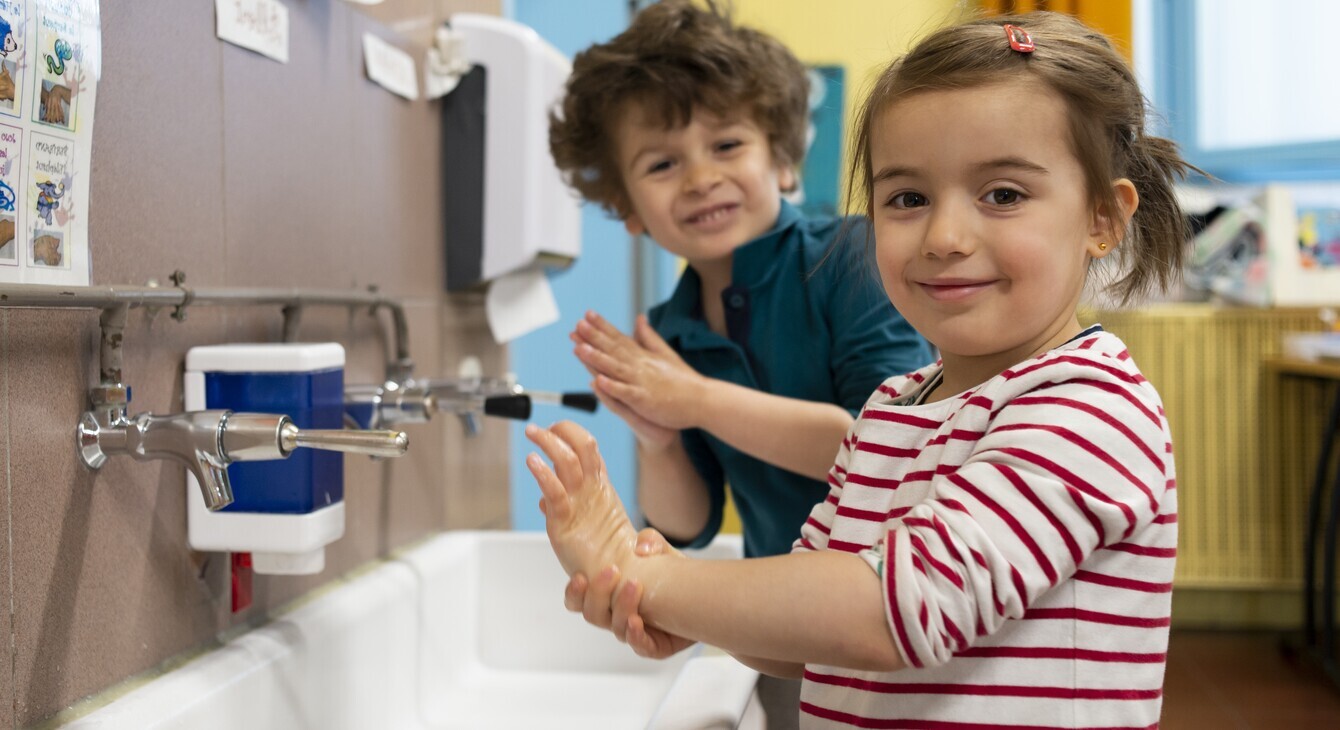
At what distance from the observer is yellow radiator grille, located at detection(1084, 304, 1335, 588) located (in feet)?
9.23

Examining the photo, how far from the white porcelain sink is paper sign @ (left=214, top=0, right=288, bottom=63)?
486 millimetres

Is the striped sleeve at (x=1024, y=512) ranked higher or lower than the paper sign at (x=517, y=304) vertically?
lower

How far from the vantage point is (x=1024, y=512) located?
21.3 inches

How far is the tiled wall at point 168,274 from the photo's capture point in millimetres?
684

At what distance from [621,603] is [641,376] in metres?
0.40

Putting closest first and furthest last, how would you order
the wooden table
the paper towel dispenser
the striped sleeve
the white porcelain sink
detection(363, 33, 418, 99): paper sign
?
the striped sleeve < the white porcelain sink < detection(363, 33, 418, 99): paper sign < the paper towel dispenser < the wooden table

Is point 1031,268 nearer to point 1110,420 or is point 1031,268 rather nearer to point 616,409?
point 1110,420

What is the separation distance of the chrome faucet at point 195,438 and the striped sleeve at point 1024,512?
14.7 inches

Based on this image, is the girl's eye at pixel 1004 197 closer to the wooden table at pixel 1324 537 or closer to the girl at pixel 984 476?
the girl at pixel 984 476

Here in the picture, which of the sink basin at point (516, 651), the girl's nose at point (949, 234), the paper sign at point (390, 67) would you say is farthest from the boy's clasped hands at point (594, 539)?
the paper sign at point (390, 67)

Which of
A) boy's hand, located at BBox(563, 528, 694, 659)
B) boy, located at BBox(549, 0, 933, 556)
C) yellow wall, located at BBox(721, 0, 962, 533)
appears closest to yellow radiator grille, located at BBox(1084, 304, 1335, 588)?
yellow wall, located at BBox(721, 0, 962, 533)

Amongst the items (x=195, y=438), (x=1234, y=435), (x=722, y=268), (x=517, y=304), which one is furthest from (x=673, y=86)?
(x=1234, y=435)

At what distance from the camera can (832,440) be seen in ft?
3.17

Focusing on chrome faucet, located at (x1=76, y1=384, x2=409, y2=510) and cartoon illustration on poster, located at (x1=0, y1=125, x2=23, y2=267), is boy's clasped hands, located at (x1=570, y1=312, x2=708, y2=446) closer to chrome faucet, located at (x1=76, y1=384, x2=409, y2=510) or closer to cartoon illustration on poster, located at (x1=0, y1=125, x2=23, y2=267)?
chrome faucet, located at (x1=76, y1=384, x2=409, y2=510)
